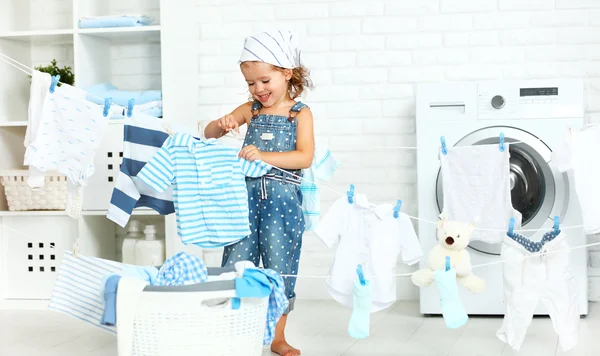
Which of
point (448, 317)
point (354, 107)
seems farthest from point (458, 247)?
point (354, 107)

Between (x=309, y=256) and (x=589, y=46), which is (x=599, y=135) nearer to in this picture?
(x=589, y=46)

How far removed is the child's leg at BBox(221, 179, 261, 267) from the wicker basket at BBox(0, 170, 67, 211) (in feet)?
4.36

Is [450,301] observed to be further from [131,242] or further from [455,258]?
[131,242]

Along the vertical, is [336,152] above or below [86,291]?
above

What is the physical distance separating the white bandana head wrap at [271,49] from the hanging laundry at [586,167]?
1.00 metres

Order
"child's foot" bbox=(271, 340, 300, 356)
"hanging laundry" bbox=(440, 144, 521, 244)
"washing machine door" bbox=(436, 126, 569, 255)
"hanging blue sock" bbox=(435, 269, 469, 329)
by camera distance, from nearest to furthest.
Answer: "hanging blue sock" bbox=(435, 269, 469, 329) → "child's foot" bbox=(271, 340, 300, 356) → "hanging laundry" bbox=(440, 144, 521, 244) → "washing machine door" bbox=(436, 126, 569, 255)

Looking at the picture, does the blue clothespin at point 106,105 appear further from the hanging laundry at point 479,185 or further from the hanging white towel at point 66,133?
the hanging laundry at point 479,185

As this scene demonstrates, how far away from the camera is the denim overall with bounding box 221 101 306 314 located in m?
2.61

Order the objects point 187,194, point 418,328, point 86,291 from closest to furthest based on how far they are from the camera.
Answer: point 86,291, point 187,194, point 418,328

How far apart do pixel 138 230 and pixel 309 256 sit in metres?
0.82

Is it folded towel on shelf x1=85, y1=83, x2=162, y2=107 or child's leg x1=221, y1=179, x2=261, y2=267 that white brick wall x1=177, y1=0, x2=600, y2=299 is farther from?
child's leg x1=221, y1=179, x2=261, y2=267

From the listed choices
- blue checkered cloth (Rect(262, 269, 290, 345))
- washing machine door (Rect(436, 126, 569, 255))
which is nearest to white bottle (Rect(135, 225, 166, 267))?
blue checkered cloth (Rect(262, 269, 290, 345))

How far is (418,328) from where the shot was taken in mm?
3162

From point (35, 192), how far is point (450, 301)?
211 centimetres
